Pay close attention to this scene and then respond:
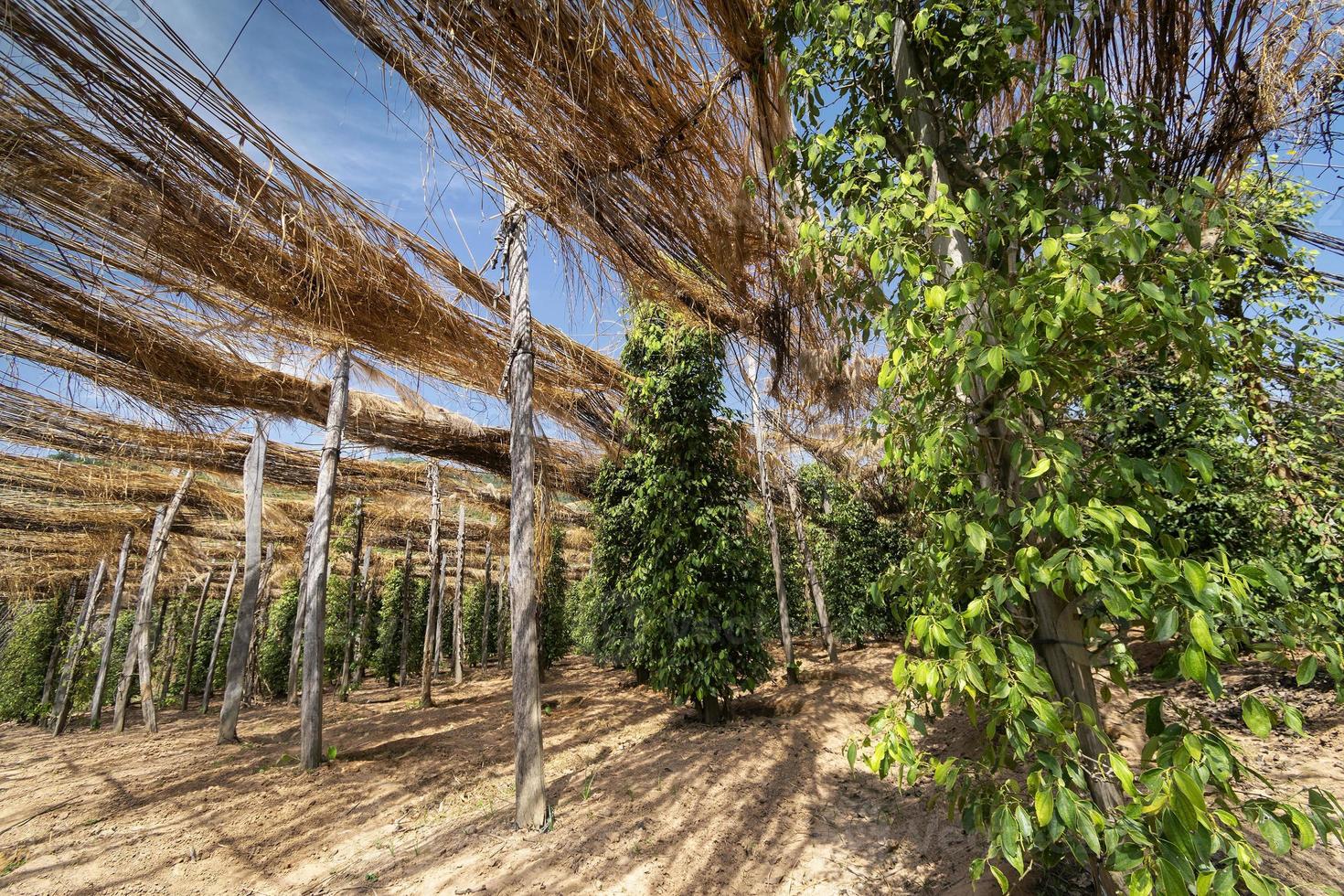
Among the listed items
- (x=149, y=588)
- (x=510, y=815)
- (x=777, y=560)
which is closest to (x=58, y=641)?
(x=149, y=588)

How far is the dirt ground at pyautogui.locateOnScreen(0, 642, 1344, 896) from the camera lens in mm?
3131

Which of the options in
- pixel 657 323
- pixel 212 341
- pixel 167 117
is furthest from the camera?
pixel 657 323

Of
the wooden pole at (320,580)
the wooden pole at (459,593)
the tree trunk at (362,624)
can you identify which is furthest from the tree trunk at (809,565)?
the tree trunk at (362,624)

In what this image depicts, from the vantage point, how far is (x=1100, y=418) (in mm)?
1503

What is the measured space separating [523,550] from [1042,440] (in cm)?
338

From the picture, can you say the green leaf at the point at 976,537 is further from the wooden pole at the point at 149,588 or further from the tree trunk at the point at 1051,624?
the wooden pole at the point at 149,588

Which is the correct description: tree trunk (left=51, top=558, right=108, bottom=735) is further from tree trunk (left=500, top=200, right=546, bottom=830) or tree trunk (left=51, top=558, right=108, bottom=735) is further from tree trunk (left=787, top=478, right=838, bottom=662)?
tree trunk (left=787, top=478, right=838, bottom=662)

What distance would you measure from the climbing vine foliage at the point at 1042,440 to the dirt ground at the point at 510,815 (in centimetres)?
171

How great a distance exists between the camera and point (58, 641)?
11547 mm

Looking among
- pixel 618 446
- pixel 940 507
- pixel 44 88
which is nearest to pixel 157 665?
pixel 618 446

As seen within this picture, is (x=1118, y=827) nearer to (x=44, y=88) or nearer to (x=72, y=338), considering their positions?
(x=44, y=88)

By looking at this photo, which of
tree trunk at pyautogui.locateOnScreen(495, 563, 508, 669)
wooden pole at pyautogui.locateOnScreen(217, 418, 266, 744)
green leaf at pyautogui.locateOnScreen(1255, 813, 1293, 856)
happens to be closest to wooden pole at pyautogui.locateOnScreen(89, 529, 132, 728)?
wooden pole at pyautogui.locateOnScreen(217, 418, 266, 744)

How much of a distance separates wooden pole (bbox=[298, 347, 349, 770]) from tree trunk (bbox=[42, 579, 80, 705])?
10.2 metres

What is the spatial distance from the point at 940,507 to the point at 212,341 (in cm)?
474
